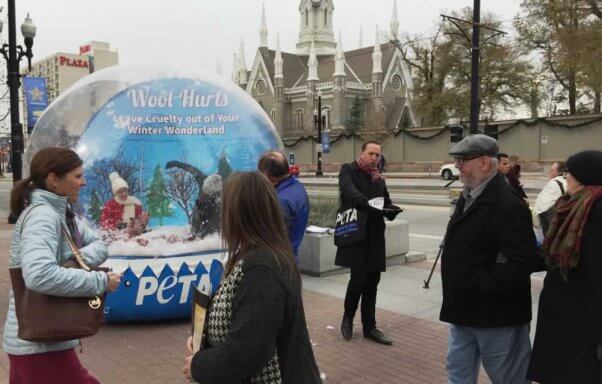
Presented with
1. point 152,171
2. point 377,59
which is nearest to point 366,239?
point 152,171

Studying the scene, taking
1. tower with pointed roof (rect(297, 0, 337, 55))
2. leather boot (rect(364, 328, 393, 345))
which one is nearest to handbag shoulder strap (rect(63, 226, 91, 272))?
leather boot (rect(364, 328, 393, 345))

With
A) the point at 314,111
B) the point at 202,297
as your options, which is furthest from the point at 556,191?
the point at 314,111

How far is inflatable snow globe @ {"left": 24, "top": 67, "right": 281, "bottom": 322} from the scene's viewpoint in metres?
4.98

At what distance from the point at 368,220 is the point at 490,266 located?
200 centimetres

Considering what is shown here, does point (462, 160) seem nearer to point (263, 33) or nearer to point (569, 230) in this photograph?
point (569, 230)

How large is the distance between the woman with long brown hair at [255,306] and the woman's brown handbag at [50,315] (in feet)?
2.70

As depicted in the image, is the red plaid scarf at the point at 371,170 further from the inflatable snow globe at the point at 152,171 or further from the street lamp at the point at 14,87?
the street lamp at the point at 14,87

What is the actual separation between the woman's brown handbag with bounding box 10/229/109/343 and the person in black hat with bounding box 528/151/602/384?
→ 2153 mm

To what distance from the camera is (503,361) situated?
2996mm

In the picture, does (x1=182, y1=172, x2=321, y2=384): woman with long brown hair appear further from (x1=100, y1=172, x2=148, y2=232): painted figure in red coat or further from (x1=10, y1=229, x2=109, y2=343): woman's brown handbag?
(x1=100, y1=172, x2=148, y2=232): painted figure in red coat

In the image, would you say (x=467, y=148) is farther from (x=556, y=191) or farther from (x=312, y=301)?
(x=312, y=301)

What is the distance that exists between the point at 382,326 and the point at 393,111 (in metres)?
77.9

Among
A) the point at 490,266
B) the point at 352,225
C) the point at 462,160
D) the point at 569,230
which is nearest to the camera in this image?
the point at 569,230

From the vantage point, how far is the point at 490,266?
115 inches
